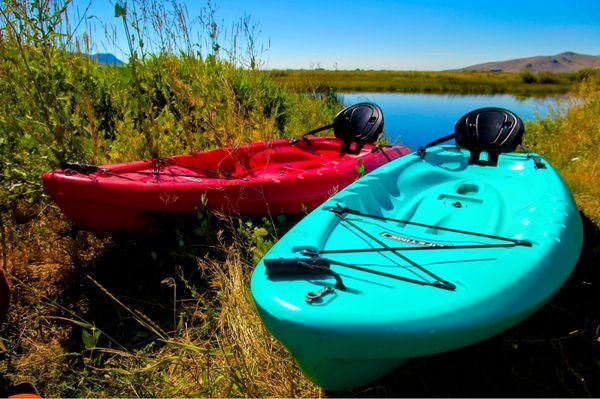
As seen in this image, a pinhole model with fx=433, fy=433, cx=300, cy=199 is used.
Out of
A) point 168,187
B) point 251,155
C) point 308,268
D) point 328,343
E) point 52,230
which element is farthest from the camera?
point 251,155

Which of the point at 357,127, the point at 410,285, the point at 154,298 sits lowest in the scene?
the point at 154,298

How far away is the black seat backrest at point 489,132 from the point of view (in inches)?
137

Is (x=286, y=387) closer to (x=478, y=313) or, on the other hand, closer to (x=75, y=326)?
(x=478, y=313)

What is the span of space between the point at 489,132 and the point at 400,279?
2.37 meters

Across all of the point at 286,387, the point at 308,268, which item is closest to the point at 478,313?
the point at 308,268

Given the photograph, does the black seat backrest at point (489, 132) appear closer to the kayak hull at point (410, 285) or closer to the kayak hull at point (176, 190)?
the kayak hull at point (410, 285)

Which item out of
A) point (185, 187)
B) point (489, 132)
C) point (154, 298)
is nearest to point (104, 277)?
point (154, 298)

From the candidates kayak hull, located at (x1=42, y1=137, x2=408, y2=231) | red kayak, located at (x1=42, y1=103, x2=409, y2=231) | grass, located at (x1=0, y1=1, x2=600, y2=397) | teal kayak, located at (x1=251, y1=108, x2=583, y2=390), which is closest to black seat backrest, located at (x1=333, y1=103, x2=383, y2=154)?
red kayak, located at (x1=42, y1=103, x2=409, y2=231)

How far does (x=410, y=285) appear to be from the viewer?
1659 mm

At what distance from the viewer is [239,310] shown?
2.13 m

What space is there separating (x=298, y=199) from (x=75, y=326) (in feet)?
5.41

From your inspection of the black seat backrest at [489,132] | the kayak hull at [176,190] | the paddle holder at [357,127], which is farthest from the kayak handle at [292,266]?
the paddle holder at [357,127]

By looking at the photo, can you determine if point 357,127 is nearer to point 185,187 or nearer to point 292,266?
point 185,187

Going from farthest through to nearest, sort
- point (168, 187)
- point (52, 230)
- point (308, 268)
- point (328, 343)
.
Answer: point (52, 230) → point (168, 187) → point (308, 268) → point (328, 343)
